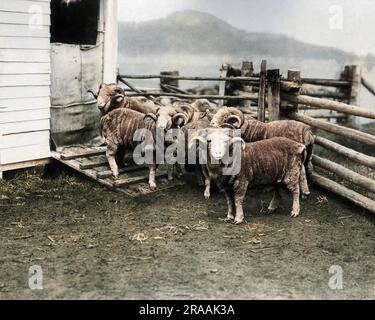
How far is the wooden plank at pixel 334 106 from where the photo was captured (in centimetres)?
776

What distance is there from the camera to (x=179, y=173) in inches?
375

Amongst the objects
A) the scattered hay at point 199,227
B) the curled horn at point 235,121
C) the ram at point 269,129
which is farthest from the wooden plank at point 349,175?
the scattered hay at point 199,227

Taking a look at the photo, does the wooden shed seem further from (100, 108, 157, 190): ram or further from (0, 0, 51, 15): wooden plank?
(100, 108, 157, 190): ram

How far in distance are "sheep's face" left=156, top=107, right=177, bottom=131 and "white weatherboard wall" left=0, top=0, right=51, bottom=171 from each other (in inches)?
87.9

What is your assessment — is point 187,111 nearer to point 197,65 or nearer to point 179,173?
point 179,173

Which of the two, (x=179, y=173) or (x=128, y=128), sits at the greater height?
(x=128, y=128)

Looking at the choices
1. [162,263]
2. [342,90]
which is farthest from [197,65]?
[162,263]

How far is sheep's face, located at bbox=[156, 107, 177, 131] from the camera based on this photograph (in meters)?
8.55

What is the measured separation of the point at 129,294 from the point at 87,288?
46cm

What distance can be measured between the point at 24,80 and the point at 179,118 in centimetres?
285

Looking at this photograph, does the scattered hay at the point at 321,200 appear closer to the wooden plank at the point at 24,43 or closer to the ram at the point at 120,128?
the ram at the point at 120,128

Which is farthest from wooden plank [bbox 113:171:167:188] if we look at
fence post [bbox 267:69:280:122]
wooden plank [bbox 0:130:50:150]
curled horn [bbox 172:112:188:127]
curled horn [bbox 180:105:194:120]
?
fence post [bbox 267:69:280:122]

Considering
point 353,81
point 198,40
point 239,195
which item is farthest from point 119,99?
point 198,40

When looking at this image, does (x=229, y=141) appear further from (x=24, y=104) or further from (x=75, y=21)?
(x=75, y=21)
